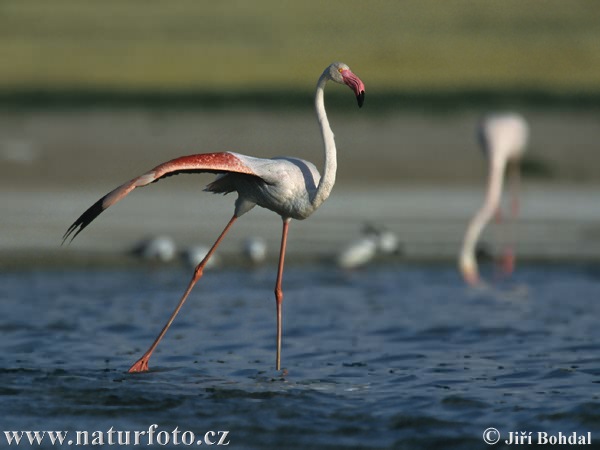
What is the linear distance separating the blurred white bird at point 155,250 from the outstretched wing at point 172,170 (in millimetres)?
4449

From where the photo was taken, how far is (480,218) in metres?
11.7

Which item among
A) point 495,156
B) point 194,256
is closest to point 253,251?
point 194,256

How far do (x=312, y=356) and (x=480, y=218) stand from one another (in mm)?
4183

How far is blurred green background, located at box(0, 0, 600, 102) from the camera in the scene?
2709 cm

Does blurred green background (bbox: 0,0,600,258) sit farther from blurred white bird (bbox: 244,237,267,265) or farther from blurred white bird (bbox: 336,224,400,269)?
blurred white bird (bbox: 244,237,267,265)

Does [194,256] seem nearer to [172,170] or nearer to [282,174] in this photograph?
[282,174]

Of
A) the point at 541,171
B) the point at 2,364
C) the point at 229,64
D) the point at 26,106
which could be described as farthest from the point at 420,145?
the point at 2,364

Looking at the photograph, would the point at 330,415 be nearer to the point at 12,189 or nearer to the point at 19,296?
the point at 19,296

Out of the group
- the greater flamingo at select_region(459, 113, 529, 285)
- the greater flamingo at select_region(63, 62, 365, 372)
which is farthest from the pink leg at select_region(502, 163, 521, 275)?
the greater flamingo at select_region(63, 62, 365, 372)

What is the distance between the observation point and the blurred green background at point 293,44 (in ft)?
88.9

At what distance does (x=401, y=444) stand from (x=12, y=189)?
460 inches

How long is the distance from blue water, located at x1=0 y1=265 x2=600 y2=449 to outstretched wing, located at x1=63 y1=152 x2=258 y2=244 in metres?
0.97

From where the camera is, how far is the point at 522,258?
473 inches

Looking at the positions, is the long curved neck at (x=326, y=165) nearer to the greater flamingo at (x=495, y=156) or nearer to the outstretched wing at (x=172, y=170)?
the outstretched wing at (x=172, y=170)
